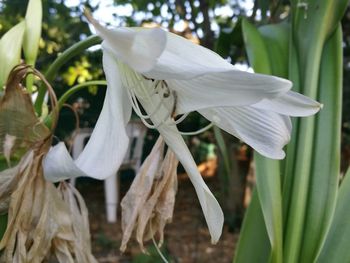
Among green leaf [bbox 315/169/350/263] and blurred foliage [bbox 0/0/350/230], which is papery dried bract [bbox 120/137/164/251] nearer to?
green leaf [bbox 315/169/350/263]

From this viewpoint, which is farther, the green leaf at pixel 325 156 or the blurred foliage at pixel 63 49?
the blurred foliage at pixel 63 49

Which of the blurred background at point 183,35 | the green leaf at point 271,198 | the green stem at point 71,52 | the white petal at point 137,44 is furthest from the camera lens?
the blurred background at point 183,35

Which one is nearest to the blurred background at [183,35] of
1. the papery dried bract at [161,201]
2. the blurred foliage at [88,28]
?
the blurred foliage at [88,28]

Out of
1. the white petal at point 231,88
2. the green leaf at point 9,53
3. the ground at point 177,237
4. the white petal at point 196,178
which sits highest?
the white petal at point 231,88

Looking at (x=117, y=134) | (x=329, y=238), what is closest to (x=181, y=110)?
(x=117, y=134)

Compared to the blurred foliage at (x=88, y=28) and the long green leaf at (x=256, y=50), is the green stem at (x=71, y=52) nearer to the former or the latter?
the long green leaf at (x=256, y=50)

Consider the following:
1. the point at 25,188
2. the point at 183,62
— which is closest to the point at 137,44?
the point at 183,62

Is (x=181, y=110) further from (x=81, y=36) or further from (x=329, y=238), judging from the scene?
(x=81, y=36)

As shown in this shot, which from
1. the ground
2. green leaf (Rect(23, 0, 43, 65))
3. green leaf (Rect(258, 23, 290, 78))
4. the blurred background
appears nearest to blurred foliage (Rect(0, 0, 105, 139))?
the blurred background

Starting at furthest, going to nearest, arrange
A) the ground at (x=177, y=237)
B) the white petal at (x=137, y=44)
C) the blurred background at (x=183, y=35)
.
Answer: the ground at (x=177, y=237)
the blurred background at (x=183, y=35)
the white petal at (x=137, y=44)
